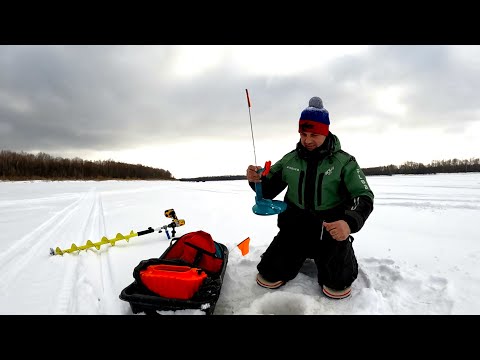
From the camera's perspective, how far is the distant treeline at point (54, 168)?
27156 millimetres

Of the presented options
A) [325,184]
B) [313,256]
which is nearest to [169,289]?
[313,256]

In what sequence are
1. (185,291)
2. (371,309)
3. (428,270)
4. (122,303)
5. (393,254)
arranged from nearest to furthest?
(185,291) < (371,309) < (122,303) < (428,270) < (393,254)

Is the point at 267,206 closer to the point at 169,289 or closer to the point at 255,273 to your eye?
the point at 255,273

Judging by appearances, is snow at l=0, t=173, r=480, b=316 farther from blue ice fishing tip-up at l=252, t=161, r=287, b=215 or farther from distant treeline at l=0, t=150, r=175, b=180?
distant treeline at l=0, t=150, r=175, b=180

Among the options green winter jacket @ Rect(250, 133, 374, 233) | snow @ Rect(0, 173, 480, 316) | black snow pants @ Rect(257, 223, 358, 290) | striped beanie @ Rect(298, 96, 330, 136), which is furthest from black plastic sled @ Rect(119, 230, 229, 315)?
striped beanie @ Rect(298, 96, 330, 136)

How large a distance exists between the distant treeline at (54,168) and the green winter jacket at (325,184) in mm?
30755

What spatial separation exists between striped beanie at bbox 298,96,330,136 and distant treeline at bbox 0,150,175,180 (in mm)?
30983

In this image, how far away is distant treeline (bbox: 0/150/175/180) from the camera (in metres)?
27.2

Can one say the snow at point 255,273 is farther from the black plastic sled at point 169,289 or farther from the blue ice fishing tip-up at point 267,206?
the blue ice fishing tip-up at point 267,206
